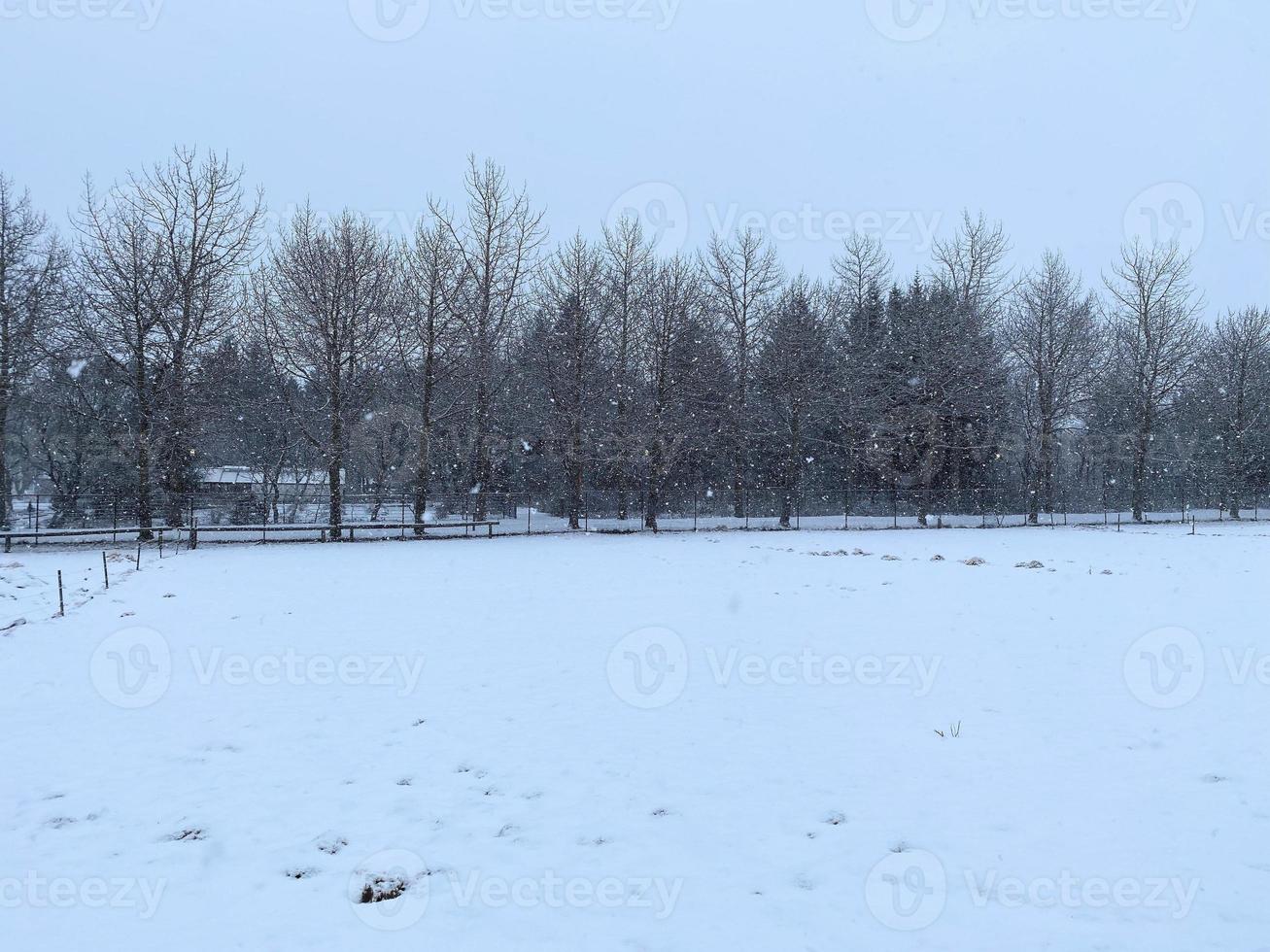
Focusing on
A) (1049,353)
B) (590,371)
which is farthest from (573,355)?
(1049,353)

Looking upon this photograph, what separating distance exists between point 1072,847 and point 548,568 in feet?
46.9

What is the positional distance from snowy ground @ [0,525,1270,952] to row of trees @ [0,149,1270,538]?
709 inches

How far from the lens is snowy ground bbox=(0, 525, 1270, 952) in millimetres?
3980

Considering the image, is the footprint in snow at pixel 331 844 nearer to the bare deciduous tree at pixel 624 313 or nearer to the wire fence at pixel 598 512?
the wire fence at pixel 598 512

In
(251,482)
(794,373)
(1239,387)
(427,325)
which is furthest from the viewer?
(251,482)

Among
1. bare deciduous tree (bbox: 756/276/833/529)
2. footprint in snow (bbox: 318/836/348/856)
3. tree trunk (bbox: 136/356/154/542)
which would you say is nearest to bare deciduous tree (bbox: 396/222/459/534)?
tree trunk (bbox: 136/356/154/542)

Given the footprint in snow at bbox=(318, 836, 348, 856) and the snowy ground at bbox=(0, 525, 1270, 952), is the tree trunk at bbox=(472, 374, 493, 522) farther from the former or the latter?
the footprint in snow at bbox=(318, 836, 348, 856)

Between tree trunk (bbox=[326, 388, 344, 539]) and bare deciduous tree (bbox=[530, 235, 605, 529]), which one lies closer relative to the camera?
tree trunk (bbox=[326, 388, 344, 539])

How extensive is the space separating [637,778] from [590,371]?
28504 mm

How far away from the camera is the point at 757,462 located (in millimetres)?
45312

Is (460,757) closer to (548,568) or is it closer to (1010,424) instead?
(548,568)

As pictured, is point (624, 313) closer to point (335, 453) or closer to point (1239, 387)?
point (335, 453)

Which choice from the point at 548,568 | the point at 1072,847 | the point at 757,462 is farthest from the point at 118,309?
the point at 757,462

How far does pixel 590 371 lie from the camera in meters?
33.2
